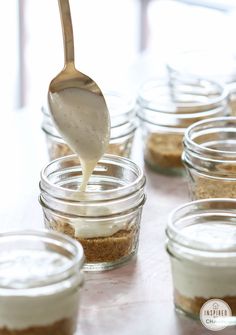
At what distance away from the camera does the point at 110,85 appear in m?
1.86

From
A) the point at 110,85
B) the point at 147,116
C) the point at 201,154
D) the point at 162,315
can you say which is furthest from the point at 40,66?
the point at 162,315

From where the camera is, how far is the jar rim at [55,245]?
3.46 feet

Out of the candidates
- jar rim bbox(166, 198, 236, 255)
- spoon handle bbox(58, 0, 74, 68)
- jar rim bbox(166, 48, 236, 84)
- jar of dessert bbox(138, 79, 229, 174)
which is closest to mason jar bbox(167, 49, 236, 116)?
jar rim bbox(166, 48, 236, 84)

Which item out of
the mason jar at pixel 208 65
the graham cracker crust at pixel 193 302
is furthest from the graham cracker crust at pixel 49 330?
the mason jar at pixel 208 65

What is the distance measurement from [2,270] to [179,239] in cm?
20

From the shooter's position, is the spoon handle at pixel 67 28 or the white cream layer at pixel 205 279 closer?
the white cream layer at pixel 205 279

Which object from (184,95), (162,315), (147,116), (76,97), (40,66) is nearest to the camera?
(162,315)

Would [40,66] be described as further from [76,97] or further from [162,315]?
[162,315]

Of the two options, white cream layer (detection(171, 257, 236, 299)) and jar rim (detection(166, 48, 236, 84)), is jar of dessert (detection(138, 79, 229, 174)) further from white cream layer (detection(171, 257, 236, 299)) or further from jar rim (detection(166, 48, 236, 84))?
white cream layer (detection(171, 257, 236, 299))

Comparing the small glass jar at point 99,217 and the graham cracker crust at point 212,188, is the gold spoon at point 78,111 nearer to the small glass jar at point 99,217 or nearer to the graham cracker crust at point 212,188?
the small glass jar at point 99,217

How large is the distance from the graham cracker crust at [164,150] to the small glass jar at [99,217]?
0.25 m

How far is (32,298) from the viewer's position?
105cm

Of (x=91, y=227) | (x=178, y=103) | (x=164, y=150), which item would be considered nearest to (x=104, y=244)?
(x=91, y=227)

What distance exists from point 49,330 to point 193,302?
0.18 meters
